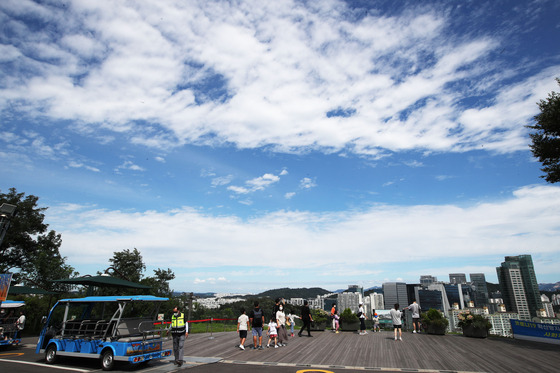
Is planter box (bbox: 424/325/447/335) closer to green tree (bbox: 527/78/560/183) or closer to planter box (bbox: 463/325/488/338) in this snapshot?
planter box (bbox: 463/325/488/338)

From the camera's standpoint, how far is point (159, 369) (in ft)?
30.6

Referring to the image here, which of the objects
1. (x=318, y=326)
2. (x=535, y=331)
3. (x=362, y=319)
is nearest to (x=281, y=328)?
(x=318, y=326)

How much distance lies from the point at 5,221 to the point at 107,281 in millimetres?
5033

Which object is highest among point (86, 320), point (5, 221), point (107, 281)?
point (5, 221)

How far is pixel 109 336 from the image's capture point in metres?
9.35

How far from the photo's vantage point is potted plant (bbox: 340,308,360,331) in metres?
17.5

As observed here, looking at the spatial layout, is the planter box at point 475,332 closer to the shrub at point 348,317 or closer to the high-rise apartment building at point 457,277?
the shrub at point 348,317

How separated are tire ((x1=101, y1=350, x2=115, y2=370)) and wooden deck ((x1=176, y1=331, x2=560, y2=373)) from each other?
11.6ft

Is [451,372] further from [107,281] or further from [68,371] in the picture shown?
[107,281]

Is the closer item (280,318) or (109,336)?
(109,336)

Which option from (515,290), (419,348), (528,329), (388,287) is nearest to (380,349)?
(419,348)

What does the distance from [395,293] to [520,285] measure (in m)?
63.1

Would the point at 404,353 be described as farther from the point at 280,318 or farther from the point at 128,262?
the point at 128,262

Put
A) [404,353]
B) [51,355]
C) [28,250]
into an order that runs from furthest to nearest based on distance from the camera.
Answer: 1. [28,250]
2. [404,353]
3. [51,355]
